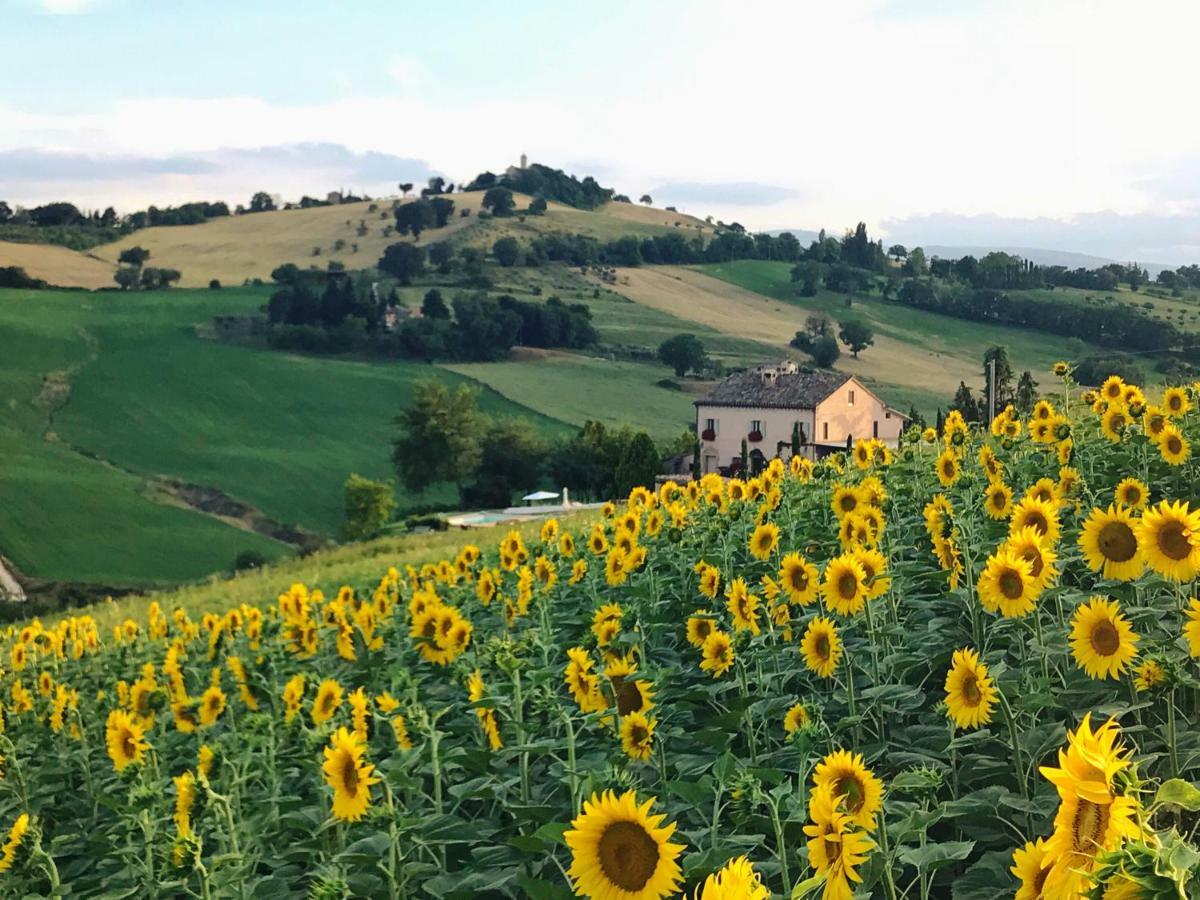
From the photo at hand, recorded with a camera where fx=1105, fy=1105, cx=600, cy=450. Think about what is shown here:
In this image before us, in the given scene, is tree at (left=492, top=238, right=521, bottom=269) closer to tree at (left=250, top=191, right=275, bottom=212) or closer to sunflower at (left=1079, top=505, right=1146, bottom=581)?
tree at (left=250, top=191, right=275, bottom=212)

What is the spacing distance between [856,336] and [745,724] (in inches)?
3396

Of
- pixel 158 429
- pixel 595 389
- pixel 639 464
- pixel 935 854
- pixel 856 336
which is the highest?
pixel 935 854

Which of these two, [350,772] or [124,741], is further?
[124,741]

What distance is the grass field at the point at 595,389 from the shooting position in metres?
80.0

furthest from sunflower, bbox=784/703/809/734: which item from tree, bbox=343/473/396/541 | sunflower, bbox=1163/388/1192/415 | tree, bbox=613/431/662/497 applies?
tree, bbox=343/473/396/541

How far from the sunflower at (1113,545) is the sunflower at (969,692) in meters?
0.95

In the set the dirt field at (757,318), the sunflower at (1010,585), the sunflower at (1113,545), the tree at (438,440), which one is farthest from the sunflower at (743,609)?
the dirt field at (757,318)

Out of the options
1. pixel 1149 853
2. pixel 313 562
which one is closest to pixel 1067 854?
pixel 1149 853

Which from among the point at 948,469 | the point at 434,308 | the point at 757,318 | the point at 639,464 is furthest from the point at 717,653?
the point at 757,318

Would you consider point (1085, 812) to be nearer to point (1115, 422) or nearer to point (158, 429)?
point (1115, 422)

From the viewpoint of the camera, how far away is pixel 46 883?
255 inches

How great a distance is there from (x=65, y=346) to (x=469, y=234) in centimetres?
5184

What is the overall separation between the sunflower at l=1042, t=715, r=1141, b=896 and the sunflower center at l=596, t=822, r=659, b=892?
4.33 ft

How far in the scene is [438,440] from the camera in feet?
243
